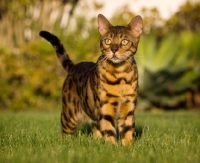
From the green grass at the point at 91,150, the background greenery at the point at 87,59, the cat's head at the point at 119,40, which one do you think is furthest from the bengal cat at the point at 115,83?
the background greenery at the point at 87,59

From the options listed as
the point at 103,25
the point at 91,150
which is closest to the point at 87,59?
the point at 103,25

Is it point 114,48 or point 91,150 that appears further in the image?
point 114,48

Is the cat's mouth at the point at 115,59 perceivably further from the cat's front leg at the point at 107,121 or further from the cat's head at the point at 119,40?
the cat's front leg at the point at 107,121

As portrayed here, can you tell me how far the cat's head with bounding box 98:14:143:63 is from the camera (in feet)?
19.4

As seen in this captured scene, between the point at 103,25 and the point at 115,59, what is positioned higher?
the point at 103,25

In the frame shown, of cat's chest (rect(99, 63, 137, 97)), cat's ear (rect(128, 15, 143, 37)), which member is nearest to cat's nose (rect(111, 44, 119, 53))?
cat's chest (rect(99, 63, 137, 97))

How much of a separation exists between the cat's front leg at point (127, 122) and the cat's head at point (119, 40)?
24.1 inches

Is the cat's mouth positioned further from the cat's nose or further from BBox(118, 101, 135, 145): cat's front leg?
BBox(118, 101, 135, 145): cat's front leg

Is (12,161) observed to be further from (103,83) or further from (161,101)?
(161,101)

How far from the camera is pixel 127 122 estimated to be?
6176mm

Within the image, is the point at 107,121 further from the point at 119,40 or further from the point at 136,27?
the point at 136,27

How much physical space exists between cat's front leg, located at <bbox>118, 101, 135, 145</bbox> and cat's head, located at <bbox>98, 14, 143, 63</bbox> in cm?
61

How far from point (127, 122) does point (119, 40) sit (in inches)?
41.9

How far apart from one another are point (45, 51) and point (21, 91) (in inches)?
59.1
